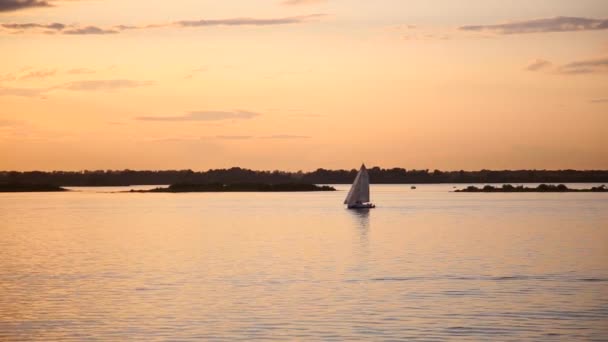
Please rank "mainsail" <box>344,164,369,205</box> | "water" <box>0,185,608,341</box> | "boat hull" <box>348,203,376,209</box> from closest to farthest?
"water" <box>0,185,608,341</box>
"mainsail" <box>344,164,369,205</box>
"boat hull" <box>348,203,376,209</box>

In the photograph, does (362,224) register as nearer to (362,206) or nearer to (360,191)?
(362,206)

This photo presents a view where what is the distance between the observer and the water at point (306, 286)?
31469 mm

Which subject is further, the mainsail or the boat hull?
the boat hull

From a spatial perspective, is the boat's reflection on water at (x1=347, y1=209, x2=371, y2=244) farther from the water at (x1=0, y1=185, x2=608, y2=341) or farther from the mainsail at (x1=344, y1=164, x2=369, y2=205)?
the mainsail at (x1=344, y1=164, x2=369, y2=205)

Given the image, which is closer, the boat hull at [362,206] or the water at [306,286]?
the water at [306,286]

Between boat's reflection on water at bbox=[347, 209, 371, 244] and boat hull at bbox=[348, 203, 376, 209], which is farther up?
boat hull at bbox=[348, 203, 376, 209]

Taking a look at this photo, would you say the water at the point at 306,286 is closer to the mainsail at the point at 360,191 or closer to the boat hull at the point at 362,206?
the mainsail at the point at 360,191

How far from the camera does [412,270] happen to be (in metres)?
49.6

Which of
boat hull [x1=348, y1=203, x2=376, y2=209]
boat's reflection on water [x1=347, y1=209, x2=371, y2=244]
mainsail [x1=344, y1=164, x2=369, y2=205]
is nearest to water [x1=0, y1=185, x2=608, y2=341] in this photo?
boat's reflection on water [x1=347, y1=209, x2=371, y2=244]

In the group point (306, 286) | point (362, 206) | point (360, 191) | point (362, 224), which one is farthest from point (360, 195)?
point (306, 286)

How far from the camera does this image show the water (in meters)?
31.5

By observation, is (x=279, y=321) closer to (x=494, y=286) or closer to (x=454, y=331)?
(x=454, y=331)

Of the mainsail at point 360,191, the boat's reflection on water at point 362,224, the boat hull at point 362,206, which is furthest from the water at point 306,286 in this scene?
the boat hull at point 362,206

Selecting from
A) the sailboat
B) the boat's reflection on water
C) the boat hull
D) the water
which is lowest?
the water
